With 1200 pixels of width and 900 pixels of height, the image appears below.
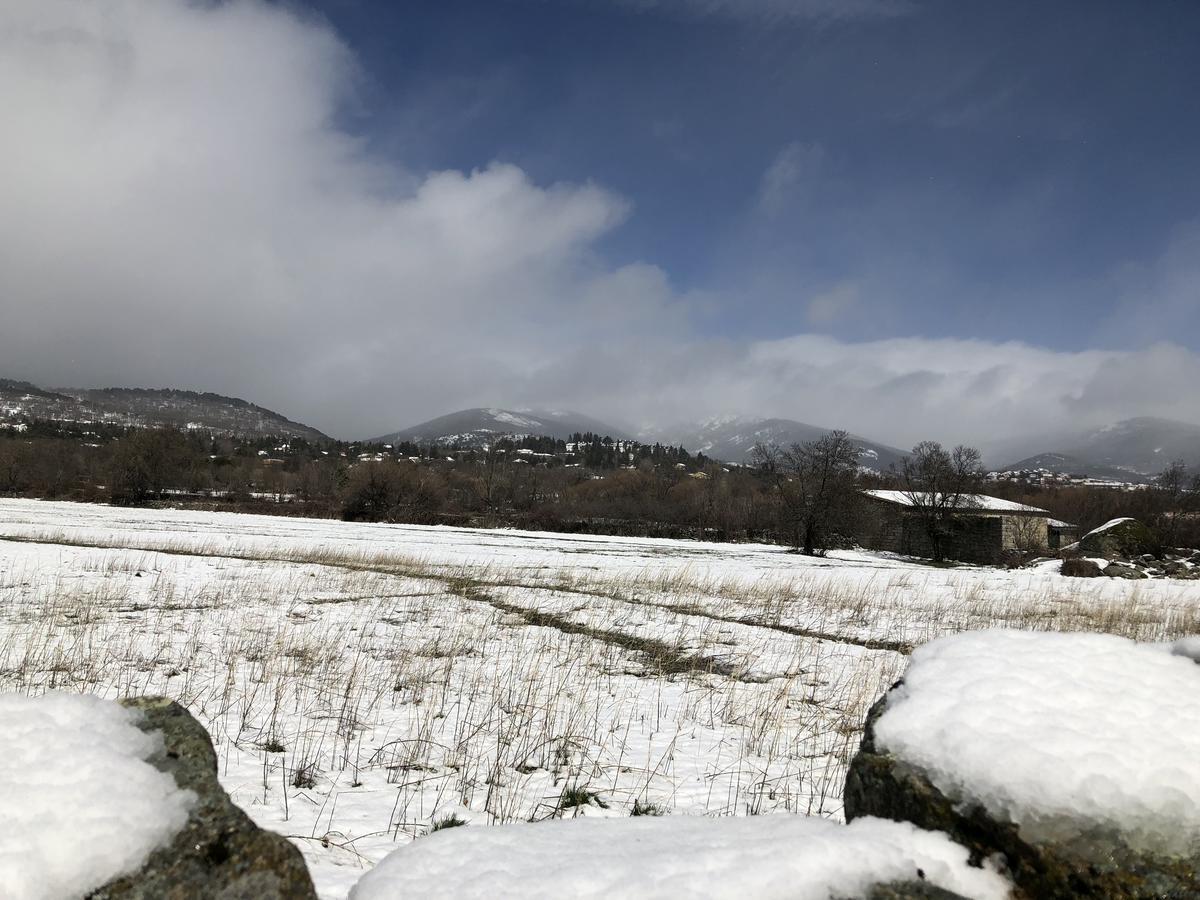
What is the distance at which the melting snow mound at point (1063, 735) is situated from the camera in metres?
2.09

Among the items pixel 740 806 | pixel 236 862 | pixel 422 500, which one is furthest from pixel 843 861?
pixel 422 500

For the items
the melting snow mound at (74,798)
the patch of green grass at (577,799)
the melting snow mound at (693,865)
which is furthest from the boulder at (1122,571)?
the melting snow mound at (74,798)

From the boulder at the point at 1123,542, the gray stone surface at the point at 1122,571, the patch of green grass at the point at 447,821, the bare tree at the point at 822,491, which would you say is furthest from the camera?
the bare tree at the point at 822,491

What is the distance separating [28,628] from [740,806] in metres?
12.1

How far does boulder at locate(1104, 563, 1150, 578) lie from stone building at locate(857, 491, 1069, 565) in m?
16.0

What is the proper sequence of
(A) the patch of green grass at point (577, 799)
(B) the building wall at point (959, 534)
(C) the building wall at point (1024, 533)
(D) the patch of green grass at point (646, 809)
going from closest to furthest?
(D) the patch of green grass at point (646, 809), (A) the patch of green grass at point (577, 799), (B) the building wall at point (959, 534), (C) the building wall at point (1024, 533)

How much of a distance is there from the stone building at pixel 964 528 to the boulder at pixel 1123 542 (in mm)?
6712

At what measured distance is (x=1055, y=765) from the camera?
216cm

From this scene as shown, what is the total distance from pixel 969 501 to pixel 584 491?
71672mm

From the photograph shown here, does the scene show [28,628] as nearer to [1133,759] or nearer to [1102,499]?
[1133,759]

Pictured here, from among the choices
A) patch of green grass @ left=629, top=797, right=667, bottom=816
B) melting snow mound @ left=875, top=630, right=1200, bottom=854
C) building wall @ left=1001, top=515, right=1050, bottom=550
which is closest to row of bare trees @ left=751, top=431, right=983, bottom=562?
building wall @ left=1001, top=515, right=1050, bottom=550

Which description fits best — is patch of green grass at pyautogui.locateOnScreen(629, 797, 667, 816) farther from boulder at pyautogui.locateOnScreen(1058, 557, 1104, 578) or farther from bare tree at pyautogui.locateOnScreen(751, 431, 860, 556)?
bare tree at pyautogui.locateOnScreen(751, 431, 860, 556)

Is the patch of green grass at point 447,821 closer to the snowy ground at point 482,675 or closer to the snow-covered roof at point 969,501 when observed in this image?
the snowy ground at point 482,675

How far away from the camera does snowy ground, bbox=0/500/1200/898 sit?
216 inches
